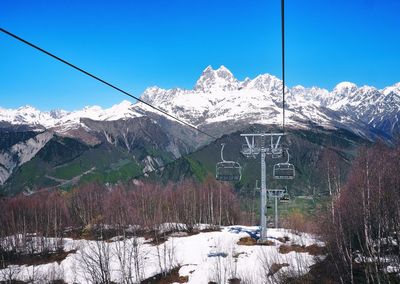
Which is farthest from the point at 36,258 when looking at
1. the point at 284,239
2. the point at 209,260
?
the point at 284,239

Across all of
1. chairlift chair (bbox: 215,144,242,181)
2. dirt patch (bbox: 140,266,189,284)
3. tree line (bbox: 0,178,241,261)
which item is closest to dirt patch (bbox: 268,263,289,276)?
chairlift chair (bbox: 215,144,242,181)

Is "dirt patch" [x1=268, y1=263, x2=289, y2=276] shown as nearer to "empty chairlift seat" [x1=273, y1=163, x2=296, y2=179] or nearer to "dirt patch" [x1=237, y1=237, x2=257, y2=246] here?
"empty chairlift seat" [x1=273, y1=163, x2=296, y2=179]

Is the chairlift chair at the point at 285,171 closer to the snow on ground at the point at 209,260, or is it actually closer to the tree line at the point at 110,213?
the snow on ground at the point at 209,260

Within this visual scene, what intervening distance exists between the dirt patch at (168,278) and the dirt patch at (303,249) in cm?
1502

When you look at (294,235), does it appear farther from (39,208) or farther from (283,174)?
(39,208)

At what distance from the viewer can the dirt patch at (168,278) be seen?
60966 mm

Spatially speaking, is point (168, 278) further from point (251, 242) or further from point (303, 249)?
point (303, 249)

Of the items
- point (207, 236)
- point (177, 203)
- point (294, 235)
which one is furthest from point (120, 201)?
point (294, 235)

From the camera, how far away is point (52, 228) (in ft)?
415

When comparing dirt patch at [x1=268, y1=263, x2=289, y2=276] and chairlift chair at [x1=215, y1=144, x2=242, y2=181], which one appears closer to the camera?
dirt patch at [x1=268, y1=263, x2=289, y2=276]

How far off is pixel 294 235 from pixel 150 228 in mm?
43348

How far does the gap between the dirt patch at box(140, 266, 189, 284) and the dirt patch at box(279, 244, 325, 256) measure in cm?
1502

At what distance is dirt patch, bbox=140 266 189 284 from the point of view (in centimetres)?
6097

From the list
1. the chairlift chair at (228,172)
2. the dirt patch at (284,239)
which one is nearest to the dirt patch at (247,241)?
the dirt patch at (284,239)
